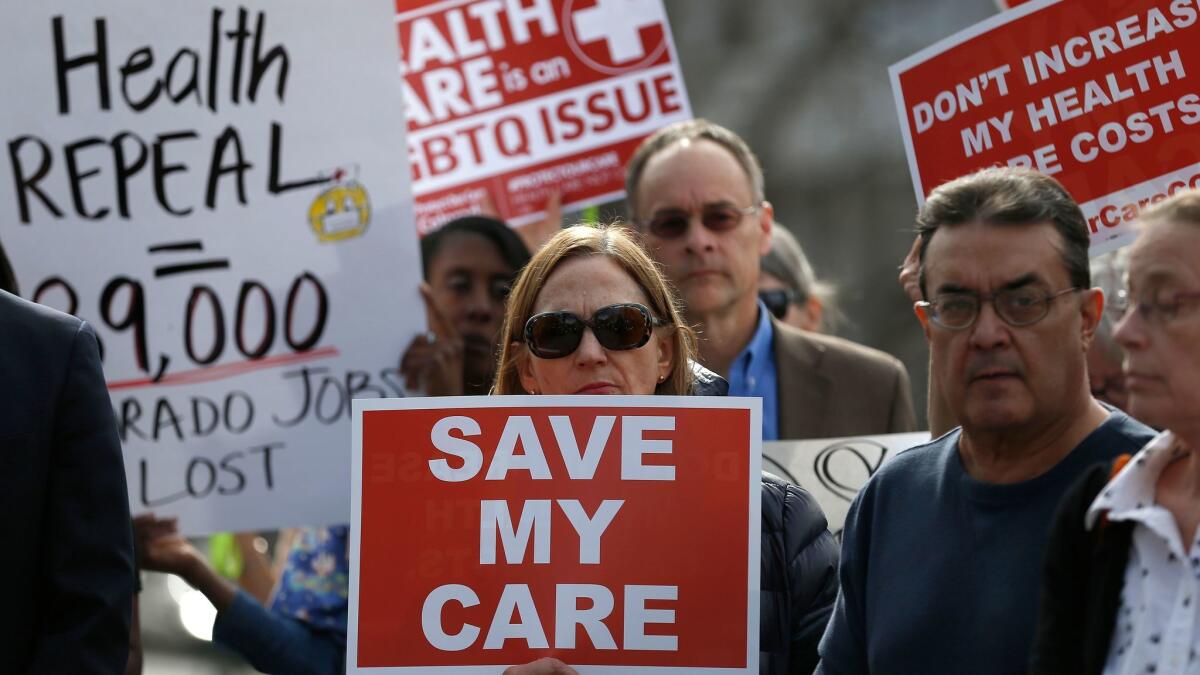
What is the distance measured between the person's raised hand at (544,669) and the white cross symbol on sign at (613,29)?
2945 mm

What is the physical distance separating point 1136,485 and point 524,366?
1373mm

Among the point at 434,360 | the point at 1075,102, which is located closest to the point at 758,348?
the point at 434,360

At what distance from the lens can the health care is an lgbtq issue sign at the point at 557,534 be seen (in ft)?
10.4

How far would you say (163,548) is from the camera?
5.07 metres

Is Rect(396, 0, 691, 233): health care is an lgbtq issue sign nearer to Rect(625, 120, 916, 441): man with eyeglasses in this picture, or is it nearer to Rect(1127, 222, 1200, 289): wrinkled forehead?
Rect(625, 120, 916, 441): man with eyeglasses

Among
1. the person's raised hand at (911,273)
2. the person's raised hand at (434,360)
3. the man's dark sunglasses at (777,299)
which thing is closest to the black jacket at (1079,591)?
the person's raised hand at (911,273)

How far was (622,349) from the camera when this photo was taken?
3.39 meters

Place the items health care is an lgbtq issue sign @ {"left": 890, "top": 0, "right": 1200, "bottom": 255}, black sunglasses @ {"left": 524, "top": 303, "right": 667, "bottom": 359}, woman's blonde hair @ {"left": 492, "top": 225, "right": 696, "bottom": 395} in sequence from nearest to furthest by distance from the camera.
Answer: black sunglasses @ {"left": 524, "top": 303, "right": 667, "bottom": 359} → woman's blonde hair @ {"left": 492, "top": 225, "right": 696, "bottom": 395} → health care is an lgbtq issue sign @ {"left": 890, "top": 0, "right": 1200, "bottom": 255}

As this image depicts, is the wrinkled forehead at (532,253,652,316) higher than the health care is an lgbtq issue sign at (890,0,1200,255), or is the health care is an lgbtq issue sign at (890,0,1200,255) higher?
the health care is an lgbtq issue sign at (890,0,1200,255)

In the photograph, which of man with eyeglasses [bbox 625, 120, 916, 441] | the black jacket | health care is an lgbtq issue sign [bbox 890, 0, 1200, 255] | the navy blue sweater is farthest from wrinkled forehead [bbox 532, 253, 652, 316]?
man with eyeglasses [bbox 625, 120, 916, 441]

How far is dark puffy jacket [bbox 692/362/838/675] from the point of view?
3.26 m

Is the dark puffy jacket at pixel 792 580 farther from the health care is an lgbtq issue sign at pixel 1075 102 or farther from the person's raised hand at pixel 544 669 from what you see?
the health care is an lgbtq issue sign at pixel 1075 102

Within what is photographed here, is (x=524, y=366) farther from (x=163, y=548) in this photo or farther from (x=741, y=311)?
(x=163, y=548)

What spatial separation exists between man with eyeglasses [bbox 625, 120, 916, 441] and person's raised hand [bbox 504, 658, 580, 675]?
1747 mm
